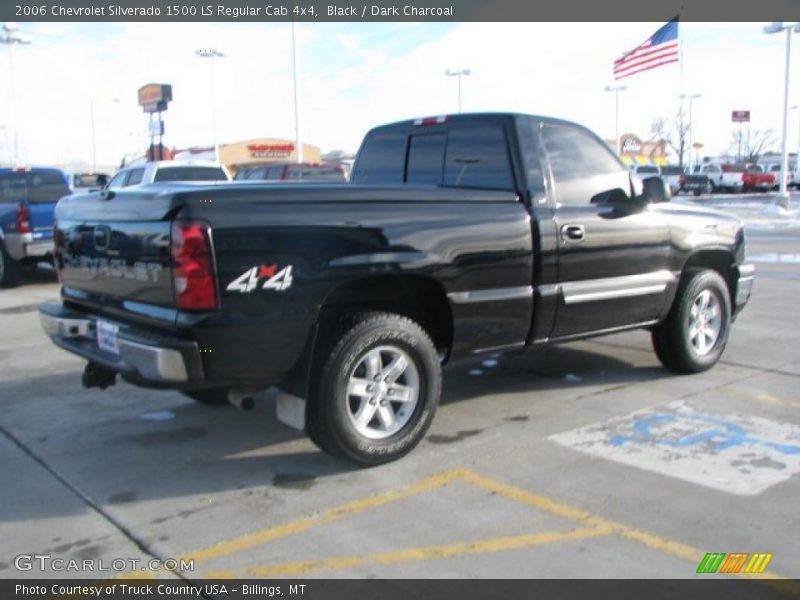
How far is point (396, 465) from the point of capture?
435 cm

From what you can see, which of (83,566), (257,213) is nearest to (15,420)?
(83,566)

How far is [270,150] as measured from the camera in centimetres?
7106

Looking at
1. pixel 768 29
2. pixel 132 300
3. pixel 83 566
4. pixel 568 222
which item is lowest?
pixel 83 566

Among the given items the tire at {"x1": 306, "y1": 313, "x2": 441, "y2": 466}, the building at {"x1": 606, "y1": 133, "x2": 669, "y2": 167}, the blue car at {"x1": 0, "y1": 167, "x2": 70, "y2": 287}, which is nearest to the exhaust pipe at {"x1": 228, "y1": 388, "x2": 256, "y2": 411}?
the tire at {"x1": 306, "y1": 313, "x2": 441, "y2": 466}

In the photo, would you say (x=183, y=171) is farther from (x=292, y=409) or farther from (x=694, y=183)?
(x=694, y=183)

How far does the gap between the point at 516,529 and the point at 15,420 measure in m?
3.55

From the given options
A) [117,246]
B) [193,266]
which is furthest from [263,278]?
[117,246]

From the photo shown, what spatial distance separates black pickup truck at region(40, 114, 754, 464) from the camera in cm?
373

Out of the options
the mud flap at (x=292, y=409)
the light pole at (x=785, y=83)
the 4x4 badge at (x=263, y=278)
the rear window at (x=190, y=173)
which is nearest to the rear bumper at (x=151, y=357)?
the 4x4 badge at (x=263, y=278)

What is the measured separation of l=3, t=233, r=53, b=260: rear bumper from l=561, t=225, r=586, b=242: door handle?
9240 millimetres

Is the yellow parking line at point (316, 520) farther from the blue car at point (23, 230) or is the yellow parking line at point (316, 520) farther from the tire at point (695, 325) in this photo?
the blue car at point (23, 230)

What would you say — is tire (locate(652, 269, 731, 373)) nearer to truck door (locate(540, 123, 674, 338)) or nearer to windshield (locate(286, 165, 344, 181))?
truck door (locate(540, 123, 674, 338))

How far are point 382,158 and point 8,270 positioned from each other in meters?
8.26

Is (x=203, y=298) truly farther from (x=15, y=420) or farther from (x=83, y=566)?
(x=15, y=420)
